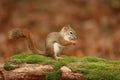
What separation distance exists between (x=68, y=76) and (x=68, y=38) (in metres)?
0.98

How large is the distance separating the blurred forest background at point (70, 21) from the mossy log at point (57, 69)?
4.69 meters

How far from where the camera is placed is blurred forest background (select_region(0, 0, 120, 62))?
43.1 ft

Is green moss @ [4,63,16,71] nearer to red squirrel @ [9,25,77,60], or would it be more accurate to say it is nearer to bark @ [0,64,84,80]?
bark @ [0,64,84,80]

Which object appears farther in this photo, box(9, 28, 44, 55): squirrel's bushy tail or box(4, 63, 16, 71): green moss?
box(9, 28, 44, 55): squirrel's bushy tail

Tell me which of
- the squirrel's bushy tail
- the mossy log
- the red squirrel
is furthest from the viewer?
the squirrel's bushy tail

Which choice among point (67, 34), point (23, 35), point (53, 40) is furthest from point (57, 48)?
point (23, 35)

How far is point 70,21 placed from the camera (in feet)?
49.1

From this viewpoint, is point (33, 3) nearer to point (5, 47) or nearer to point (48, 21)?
point (48, 21)

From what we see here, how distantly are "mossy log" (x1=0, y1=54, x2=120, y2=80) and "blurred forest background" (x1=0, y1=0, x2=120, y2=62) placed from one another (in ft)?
15.4

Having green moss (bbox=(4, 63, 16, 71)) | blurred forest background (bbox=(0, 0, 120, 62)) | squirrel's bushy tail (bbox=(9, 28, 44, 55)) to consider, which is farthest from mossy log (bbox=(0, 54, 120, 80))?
blurred forest background (bbox=(0, 0, 120, 62))

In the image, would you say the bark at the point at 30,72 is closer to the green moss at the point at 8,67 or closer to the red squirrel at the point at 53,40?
the green moss at the point at 8,67

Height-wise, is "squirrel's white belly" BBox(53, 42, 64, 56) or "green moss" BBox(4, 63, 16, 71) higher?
"squirrel's white belly" BBox(53, 42, 64, 56)

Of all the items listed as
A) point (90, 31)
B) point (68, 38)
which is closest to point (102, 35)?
point (90, 31)

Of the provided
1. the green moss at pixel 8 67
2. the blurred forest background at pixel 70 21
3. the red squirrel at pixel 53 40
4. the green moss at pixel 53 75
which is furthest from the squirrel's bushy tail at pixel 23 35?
the blurred forest background at pixel 70 21
